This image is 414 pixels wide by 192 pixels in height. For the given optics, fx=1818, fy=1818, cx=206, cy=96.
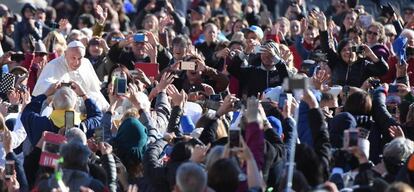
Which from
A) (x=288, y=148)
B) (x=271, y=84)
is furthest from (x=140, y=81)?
(x=288, y=148)

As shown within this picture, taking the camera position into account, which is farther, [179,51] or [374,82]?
[179,51]

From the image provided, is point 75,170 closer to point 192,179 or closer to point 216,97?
point 192,179

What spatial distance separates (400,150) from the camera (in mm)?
14180

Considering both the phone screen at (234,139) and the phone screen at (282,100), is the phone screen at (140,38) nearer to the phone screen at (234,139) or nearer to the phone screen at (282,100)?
the phone screen at (282,100)

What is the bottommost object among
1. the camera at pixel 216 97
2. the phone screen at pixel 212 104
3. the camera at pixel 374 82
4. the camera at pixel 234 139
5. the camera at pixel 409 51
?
the camera at pixel 234 139

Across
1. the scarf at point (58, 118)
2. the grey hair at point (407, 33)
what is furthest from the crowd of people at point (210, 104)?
the grey hair at point (407, 33)

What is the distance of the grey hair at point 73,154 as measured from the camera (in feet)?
44.7

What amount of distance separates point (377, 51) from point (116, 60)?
299 centimetres

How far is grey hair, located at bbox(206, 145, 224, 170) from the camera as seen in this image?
13.3 metres

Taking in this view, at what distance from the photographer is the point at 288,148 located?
1484 cm

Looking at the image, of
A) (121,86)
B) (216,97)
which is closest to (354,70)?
(216,97)

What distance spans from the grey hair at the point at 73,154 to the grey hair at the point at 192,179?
1262mm

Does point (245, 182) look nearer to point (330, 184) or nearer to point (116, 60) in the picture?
point (330, 184)

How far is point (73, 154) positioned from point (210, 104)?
170 inches
